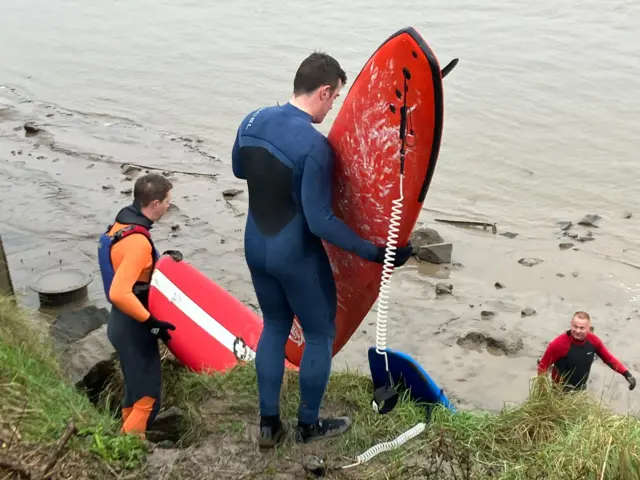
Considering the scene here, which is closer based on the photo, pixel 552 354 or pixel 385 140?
pixel 385 140

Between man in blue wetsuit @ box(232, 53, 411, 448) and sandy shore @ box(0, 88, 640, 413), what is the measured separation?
6.71ft

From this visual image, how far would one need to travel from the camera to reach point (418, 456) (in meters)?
3.47

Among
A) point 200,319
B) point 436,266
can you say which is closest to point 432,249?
point 436,266

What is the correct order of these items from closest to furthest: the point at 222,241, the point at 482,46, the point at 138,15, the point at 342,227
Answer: the point at 342,227
the point at 222,241
the point at 482,46
the point at 138,15

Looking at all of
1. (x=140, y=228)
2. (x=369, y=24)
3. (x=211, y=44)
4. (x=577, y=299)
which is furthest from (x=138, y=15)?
(x=140, y=228)

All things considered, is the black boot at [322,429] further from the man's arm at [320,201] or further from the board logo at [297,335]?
the man's arm at [320,201]

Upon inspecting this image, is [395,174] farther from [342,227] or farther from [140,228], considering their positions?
[140,228]

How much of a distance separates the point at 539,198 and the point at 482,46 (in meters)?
7.09

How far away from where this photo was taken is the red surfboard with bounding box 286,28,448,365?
10.3 ft

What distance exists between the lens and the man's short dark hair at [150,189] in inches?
145

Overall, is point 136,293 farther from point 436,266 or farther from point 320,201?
point 436,266

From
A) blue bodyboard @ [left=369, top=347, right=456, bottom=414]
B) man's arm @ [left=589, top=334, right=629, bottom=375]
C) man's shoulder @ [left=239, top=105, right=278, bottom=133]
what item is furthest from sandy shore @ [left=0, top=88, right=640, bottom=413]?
man's shoulder @ [left=239, top=105, right=278, bottom=133]

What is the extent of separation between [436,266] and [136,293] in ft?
14.4

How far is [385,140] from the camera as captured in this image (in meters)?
3.36
